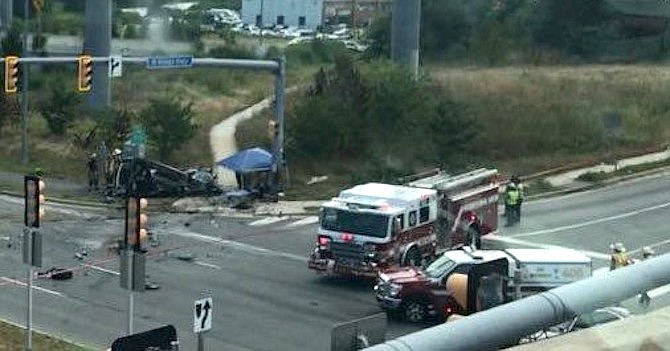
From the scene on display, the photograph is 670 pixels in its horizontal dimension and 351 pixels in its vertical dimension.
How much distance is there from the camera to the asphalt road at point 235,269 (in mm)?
21125

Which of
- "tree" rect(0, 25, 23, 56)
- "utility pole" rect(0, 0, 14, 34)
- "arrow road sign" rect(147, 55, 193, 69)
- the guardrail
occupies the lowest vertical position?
"tree" rect(0, 25, 23, 56)

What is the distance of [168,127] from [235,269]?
1461 cm

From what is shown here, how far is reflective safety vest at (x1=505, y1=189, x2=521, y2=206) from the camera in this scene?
102ft

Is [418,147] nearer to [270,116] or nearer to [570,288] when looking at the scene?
[270,116]

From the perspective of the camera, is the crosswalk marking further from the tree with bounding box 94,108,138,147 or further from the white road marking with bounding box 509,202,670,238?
the tree with bounding box 94,108,138,147

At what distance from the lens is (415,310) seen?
21844 millimetres

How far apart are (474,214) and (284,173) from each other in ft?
34.0

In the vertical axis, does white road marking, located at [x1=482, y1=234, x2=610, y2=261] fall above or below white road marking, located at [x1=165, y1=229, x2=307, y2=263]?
above

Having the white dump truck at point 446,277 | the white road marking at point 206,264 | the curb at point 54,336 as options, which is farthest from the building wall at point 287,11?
the curb at point 54,336

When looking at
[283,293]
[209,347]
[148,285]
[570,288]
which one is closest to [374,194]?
[283,293]

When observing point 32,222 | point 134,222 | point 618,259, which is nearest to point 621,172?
point 618,259

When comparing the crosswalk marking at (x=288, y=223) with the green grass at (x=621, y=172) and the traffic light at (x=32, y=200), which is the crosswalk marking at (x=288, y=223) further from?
the traffic light at (x=32, y=200)

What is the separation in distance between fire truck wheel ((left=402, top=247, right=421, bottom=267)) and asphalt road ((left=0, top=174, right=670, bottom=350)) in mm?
939

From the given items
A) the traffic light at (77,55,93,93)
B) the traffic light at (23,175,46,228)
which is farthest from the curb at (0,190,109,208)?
the traffic light at (23,175,46,228)
